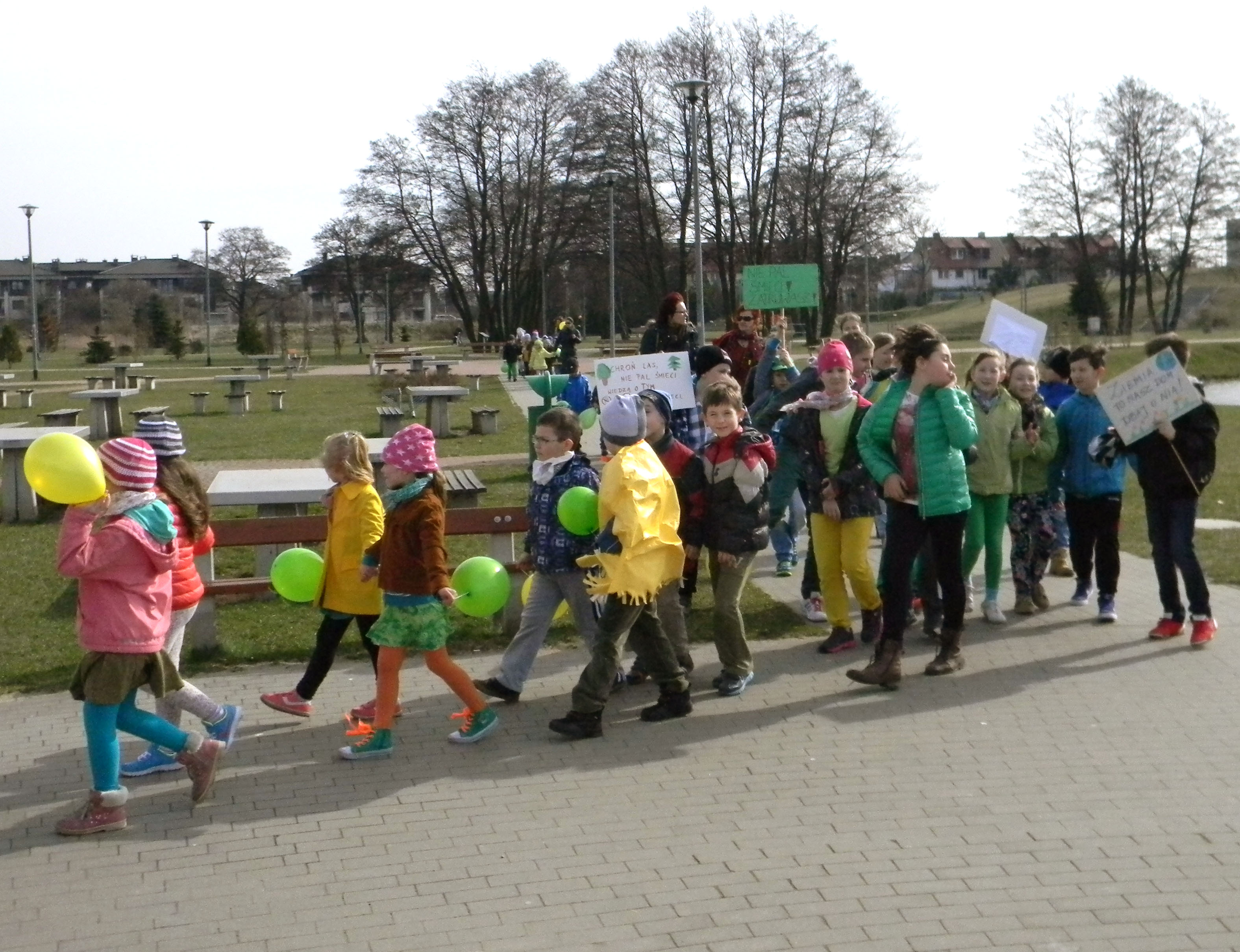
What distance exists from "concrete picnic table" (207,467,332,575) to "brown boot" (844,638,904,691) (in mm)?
3785

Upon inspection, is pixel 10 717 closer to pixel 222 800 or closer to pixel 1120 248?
pixel 222 800

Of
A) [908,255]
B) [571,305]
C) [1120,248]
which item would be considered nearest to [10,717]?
[908,255]

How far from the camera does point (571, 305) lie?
84188 mm

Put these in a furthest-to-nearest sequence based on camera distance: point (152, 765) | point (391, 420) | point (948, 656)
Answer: point (391, 420) < point (948, 656) < point (152, 765)

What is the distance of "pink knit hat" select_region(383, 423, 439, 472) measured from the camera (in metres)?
6.07

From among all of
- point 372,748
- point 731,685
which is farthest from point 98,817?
point 731,685

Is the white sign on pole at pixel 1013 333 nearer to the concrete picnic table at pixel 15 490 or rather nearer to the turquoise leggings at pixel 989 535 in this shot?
the turquoise leggings at pixel 989 535

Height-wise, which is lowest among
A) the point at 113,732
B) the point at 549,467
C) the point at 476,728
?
the point at 476,728

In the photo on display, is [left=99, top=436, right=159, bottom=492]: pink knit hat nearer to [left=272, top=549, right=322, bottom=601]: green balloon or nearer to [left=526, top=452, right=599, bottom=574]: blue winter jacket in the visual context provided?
[left=272, top=549, right=322, bottom=601]: green balloon

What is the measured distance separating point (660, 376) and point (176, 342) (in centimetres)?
5758

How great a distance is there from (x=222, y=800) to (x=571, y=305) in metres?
79.4

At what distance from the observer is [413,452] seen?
6.09 m

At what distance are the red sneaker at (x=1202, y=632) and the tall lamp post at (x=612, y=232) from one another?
39184 mm

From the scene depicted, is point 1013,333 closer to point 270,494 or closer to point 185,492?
point 270,494
